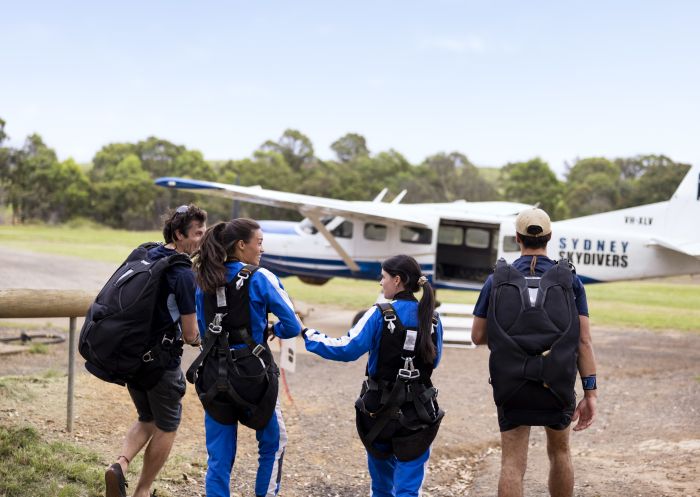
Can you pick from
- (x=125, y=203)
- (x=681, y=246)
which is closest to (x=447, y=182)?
(x=125, y=203)

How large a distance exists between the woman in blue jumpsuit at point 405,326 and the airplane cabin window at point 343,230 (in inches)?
473

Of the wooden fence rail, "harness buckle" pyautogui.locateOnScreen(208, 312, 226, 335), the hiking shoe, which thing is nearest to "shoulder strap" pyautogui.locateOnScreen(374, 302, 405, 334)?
"harness buckle" pyautogui.locateOnScreen(208, 312, 226, 335)

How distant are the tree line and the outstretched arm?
137 ft

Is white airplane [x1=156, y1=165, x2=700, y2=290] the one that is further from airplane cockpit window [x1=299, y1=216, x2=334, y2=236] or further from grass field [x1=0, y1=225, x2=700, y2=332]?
grass field [x1=0, y1=225, x2=700, y2=332]

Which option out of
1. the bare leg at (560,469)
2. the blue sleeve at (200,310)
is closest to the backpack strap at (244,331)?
the blue sleeve at (200,310)

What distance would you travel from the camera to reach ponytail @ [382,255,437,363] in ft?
13.5

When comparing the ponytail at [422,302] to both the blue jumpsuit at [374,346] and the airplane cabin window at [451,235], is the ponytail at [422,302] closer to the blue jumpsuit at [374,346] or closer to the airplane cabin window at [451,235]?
the blue jumpsuit at [374,346]

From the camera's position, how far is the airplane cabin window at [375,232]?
16.2 meters

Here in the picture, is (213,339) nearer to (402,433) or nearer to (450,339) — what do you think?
(402,433)

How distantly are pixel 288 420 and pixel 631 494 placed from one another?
3396 mm

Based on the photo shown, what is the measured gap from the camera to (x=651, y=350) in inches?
520

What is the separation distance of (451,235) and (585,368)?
455 inches

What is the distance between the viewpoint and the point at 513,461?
4.35m

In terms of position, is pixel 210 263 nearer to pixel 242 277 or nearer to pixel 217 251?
pixel 217 251
